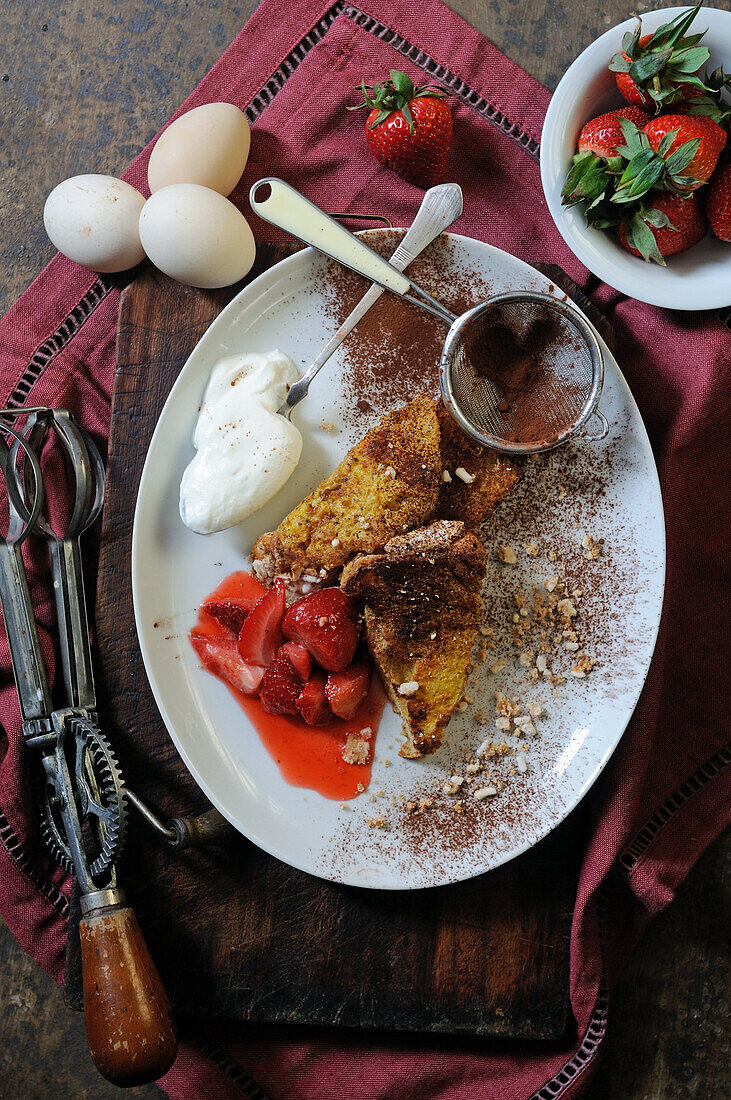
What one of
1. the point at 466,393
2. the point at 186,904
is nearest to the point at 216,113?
the point at 466,393

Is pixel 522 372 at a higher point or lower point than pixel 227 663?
higher

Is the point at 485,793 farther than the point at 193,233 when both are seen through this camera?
Yes

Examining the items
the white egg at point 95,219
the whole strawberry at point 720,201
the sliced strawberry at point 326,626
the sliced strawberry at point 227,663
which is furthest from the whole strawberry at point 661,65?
the sliced strawberry at point 227,663

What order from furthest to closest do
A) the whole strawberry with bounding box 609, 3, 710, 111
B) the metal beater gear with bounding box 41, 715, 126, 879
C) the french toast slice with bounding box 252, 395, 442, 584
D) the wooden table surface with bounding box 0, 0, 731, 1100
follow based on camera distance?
the wooden table surface with bounding box 0, 0, 731, 1100 → the french toast slice with bounding box 252, 395, 442, 584 → the metal beater gear with bounding box 41, 715, 126, 879 → the whole strawberry with bounding box 609, 3, 710, 111

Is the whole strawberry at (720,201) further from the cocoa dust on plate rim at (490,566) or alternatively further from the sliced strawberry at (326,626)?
the sliced strawberry at (326,626)

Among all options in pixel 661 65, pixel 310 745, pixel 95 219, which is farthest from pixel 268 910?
pixel 661 65

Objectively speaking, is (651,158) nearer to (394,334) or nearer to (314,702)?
(394,334)

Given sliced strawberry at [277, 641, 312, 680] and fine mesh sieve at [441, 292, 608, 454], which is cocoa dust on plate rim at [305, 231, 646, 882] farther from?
sliced strawberry at [277, 641, 312, 680]

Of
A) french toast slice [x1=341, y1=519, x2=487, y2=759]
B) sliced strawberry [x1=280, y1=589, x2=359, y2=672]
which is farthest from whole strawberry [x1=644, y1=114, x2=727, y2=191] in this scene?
sliced strawberry [x1=280, y1=589, x2=359, y2=672]
